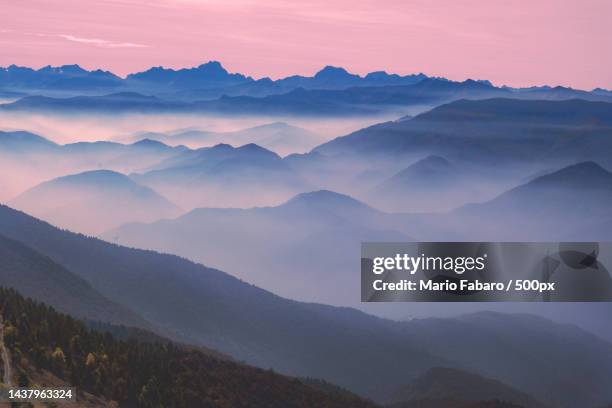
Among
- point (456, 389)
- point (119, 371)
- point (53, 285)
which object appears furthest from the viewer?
point (53, 285)

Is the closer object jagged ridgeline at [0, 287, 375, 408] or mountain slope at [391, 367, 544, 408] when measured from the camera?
jagged ridgeline at [0, 287, 375, 408]

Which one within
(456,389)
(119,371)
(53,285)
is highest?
(119,371)

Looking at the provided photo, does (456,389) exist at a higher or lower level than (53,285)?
lower

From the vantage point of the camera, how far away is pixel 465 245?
214 ft

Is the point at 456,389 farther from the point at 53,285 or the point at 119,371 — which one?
the point at 119,371

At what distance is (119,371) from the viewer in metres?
58.8

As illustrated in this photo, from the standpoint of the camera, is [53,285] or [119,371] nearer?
[119,371]

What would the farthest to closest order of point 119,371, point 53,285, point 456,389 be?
1. point 53,285
2. point 456,389
3. point 119,371

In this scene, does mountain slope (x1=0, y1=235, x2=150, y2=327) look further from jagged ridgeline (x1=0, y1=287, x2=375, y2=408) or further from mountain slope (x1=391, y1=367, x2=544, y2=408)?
jagged ridgeline (x1=0, y1=287, x2=375, y2=408)

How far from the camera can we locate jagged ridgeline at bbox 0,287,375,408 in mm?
52781

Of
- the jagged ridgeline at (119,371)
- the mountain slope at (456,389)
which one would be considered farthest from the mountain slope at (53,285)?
the jagged ridgeline at (119,371)

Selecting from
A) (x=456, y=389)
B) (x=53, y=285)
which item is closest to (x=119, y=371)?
(x=456, y=389)

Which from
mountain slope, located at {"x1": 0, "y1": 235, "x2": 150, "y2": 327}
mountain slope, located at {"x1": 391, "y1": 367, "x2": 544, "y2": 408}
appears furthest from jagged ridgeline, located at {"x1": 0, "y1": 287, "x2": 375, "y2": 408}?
mountain slope, located at {"x1": 0, "y1": 235, "x2": 150, "y2": 327}

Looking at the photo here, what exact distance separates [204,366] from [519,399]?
11063cm
